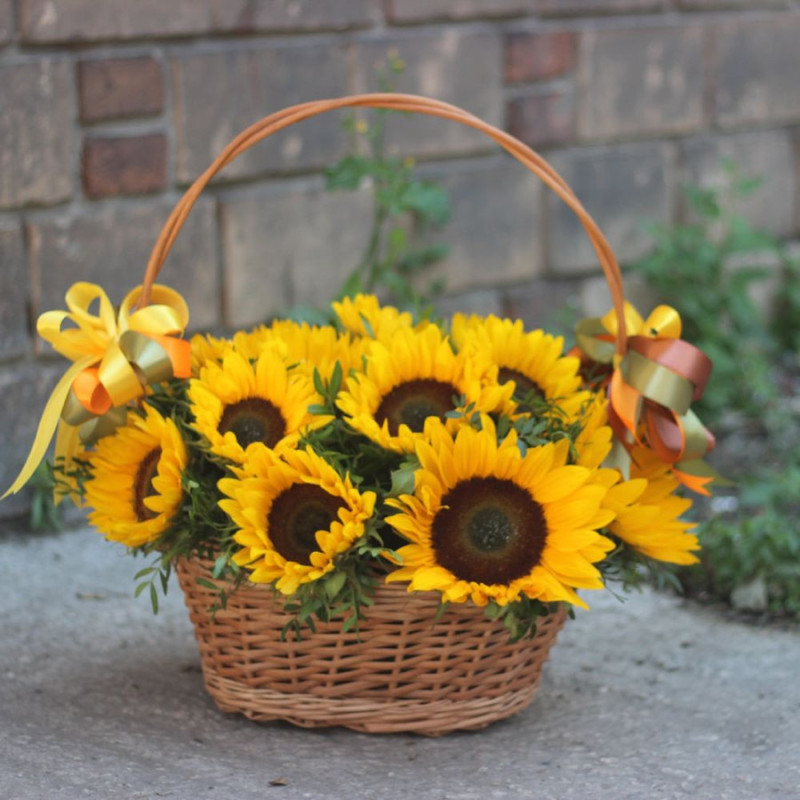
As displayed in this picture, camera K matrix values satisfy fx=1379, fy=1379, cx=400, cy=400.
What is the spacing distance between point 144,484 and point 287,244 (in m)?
1.40

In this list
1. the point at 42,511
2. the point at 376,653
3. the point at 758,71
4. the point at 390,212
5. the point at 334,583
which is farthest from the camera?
the point at 758,71

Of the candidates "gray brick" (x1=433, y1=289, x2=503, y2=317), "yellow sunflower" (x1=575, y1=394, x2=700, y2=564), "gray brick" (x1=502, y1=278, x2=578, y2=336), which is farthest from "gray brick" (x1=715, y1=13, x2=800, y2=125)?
"yellow sunflower" (x1=575, y1=394, x2=700, y2=564)

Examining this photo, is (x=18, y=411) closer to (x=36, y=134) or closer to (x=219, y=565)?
(x=36, y=134)

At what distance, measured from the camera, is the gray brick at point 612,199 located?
12.0 feet

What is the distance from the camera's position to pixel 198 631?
74.5 inches

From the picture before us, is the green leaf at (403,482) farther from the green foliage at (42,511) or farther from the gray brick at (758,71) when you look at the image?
the gray brick at (758,71)

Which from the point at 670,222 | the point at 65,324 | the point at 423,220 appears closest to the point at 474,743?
the point at 65,324

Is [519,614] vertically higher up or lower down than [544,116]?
lower down

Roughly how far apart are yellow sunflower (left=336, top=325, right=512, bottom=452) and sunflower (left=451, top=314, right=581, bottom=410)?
6cm

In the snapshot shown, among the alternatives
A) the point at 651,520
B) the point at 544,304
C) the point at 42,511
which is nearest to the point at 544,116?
the point at 544,304

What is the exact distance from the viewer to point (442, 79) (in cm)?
334

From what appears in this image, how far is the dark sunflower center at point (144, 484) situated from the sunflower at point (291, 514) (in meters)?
0.15

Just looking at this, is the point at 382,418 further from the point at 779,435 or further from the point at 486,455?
the point at 779,435

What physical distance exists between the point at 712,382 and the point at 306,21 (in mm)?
1460
